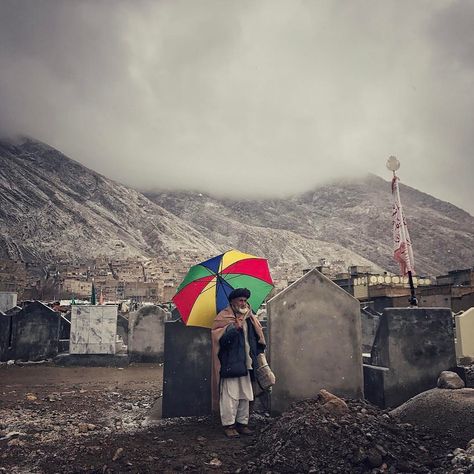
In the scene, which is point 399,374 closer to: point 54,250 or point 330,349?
point 330,349

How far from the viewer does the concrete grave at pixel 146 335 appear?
13.0 meters

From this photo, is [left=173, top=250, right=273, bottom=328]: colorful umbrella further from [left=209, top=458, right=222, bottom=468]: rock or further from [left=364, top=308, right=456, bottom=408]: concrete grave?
[left=364, top=308, right=456, bottom=408]: concrete grave

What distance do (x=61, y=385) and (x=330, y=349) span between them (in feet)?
22.0

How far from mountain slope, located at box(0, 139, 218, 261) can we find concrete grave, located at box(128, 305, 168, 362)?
75.1m

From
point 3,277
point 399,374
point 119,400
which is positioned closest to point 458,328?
point 399,374

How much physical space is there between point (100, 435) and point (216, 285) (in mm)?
2448

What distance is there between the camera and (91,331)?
12.4 m

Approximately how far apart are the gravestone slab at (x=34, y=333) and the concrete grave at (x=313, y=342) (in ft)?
31.5

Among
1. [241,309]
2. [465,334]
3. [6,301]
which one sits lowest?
[465,334]

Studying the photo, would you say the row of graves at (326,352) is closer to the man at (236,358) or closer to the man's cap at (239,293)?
the man at (236,358)

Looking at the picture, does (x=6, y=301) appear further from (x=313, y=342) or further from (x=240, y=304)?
(x=313, y=342)

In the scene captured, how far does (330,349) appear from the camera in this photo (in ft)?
18.5

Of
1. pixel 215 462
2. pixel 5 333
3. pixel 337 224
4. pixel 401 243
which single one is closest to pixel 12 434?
pixel 215 462

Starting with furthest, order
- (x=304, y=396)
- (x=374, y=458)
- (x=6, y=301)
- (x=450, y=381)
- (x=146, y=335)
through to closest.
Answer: (x=6, y=301)
(x=146, y=335)
(x=304, y=396)
(x=450, y=381)
(x=374, y=458)
